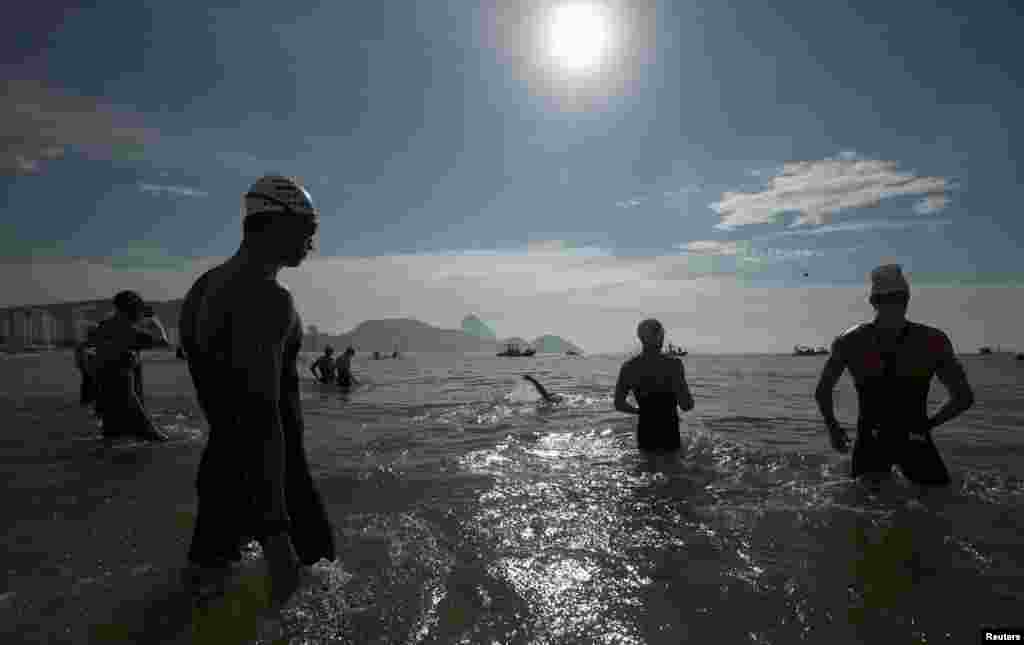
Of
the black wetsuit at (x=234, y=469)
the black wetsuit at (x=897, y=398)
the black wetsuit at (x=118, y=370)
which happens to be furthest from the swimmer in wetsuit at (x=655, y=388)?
the black wetsuit at (x=118, y=370)

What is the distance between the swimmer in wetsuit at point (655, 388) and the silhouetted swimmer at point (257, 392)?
15.8ft

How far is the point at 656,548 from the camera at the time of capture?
412 centimetres

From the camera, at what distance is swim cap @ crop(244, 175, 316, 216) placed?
253 cm

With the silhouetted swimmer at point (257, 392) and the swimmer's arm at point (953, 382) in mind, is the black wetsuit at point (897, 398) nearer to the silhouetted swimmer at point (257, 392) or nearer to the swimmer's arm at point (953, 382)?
the swimmer's arm at point (953, 382)

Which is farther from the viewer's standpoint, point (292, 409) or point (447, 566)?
point (447, 566)

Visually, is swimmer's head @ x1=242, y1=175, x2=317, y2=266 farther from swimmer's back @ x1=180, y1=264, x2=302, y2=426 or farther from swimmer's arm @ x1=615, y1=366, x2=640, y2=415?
swimmer's arm @ x1=615, y1=366, x2=640, y2=415

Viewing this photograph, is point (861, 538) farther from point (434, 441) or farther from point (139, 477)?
point (139, 477)

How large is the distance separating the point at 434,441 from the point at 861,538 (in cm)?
699

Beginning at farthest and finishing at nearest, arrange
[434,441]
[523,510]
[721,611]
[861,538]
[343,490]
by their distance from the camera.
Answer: [434,441] → [343,490] → [523,510] → [861,538] → [721,611]

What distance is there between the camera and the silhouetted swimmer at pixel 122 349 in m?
8.01

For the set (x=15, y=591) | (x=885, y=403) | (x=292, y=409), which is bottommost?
(x=15, y=591)

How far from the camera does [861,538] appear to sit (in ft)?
13.9

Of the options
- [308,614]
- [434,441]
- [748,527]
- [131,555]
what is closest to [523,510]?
[748,527]

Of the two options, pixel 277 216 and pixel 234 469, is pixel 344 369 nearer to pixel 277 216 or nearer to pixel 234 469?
pixel 234 469
